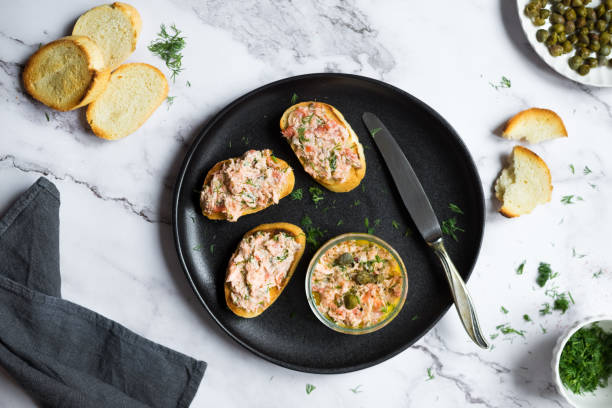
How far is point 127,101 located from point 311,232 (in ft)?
4.74

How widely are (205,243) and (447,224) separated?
5.10 feet

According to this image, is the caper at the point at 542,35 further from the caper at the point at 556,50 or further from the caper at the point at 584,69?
the caper at the point at 584,69

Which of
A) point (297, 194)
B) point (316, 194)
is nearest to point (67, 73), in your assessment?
point (297, 194)

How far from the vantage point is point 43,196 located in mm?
3059

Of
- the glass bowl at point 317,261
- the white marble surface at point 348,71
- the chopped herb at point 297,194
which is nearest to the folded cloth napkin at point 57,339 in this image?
the white marble surface at point 348,71

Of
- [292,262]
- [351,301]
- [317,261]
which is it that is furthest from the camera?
[292,262]

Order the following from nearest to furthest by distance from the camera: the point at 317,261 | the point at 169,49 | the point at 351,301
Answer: the point at 351,301
the point at 317,261
the point at 169,49

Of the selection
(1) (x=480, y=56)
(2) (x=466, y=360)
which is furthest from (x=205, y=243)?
(1) (x=480, y=56)

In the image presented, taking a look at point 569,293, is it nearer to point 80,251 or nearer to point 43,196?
point 80,251

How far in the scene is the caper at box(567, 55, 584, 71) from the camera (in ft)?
10.0

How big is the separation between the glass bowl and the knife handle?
0.92 feet

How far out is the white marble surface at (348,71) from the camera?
3133mm

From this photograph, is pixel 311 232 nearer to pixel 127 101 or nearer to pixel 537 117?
pixel 127 101

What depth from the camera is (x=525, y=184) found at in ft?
9.96
